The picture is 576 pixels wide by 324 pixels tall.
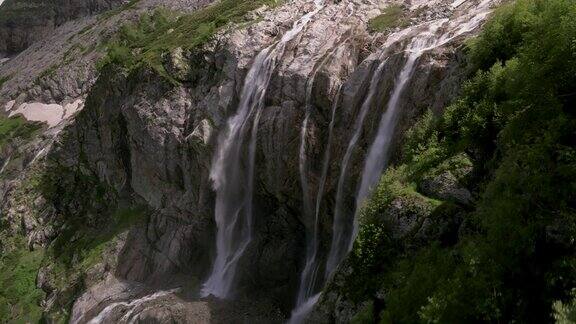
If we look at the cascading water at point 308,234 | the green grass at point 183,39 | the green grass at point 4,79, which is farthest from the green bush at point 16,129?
the cascading water at point 308,234

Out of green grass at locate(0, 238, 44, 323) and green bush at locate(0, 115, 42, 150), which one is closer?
green grass at locate(0, 238, 44, 323)

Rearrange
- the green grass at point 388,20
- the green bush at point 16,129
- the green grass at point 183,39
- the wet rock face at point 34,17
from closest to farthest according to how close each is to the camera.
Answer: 1. the green grass at point 388,20
2. the green grass at point 183,39
3. the green bush at point 16,129
4. the wet rock face at point 34,17

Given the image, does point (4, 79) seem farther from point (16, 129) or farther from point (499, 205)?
point (499, 205)

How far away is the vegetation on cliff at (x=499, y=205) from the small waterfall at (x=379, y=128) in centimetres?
503

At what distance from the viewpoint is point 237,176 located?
1271 inches

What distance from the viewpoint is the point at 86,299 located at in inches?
1308

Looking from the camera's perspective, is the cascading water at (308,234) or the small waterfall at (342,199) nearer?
the small waterfall at (342,199)

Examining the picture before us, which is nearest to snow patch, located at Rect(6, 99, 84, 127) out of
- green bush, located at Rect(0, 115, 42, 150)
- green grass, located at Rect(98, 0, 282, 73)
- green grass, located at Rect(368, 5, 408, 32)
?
green bush, located at Rect(0, 115, 42, 150)

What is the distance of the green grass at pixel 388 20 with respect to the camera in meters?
32.5

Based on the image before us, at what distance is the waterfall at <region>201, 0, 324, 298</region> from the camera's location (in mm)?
31219

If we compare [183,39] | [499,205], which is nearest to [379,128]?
[499,205]

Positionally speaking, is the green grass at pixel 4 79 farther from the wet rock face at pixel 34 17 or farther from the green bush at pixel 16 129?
the wet rock face at pixel 34 17

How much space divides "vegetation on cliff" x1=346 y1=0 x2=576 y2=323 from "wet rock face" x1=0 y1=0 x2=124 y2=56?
100873 millimetres

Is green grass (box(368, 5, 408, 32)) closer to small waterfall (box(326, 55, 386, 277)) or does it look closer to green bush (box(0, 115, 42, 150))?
small waterfall (box(326, 55, 386, 277))
